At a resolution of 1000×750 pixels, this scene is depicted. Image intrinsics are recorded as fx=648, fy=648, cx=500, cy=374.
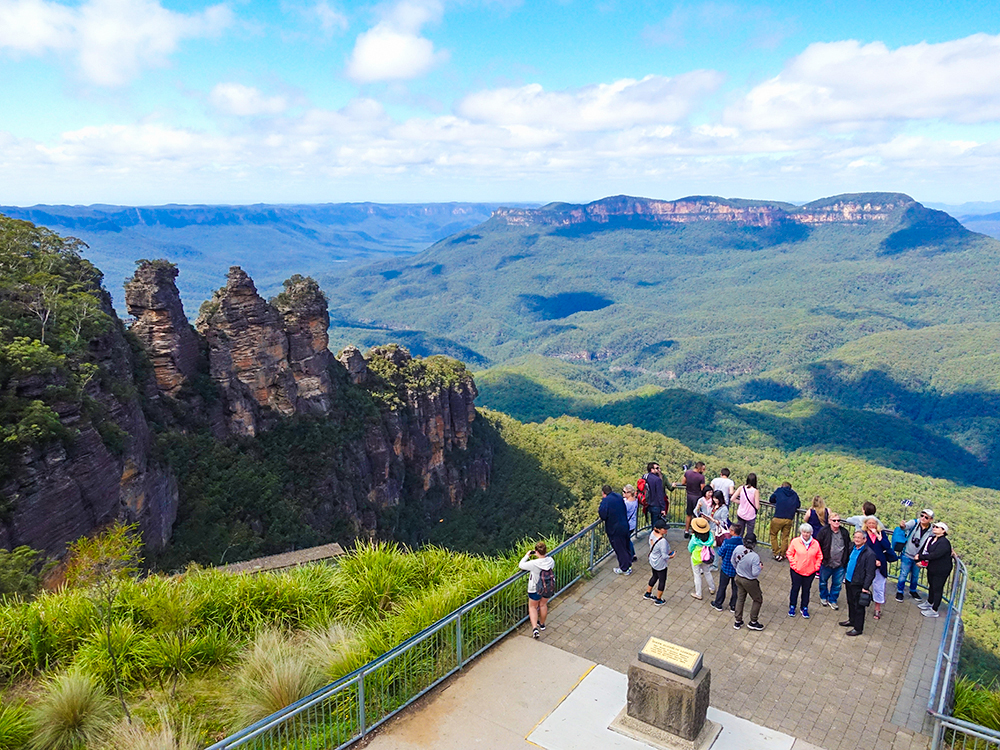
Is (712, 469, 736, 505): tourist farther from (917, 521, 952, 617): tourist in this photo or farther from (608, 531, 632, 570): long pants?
(917, 521, 952, 617): tourist

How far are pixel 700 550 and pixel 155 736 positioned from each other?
9.95 m

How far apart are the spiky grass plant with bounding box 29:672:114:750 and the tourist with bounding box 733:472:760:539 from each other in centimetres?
1310

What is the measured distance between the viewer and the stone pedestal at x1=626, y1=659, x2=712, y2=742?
363 inches

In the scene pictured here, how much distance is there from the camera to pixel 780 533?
15.9 metres

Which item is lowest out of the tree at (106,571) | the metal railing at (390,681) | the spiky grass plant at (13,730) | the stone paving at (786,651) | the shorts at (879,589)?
the stone paving at (786,651)

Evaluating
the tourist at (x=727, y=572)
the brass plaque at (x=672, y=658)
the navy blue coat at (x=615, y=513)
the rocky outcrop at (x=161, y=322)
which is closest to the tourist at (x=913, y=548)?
the tourist at (x=727, y=572)

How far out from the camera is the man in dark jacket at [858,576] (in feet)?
40.1

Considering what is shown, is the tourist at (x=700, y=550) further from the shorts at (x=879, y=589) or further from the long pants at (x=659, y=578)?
the shorts at (x=879, y=589)

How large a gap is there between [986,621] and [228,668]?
4905 cm

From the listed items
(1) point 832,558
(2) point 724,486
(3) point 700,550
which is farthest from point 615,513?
(1) point 832,558

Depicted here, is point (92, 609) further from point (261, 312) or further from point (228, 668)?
point (261, 312)

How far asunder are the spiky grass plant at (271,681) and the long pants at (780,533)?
1129cm

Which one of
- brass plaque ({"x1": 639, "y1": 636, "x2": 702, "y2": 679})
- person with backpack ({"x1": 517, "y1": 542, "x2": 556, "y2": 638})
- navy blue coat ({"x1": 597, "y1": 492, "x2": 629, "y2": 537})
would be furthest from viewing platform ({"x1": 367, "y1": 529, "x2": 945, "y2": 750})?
navy blue coat ({"x1": 597, "y1": 492, "x2": 629, "y2": 537})

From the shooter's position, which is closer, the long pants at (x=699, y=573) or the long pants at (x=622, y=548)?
the long pants at (x=699, y=573)
